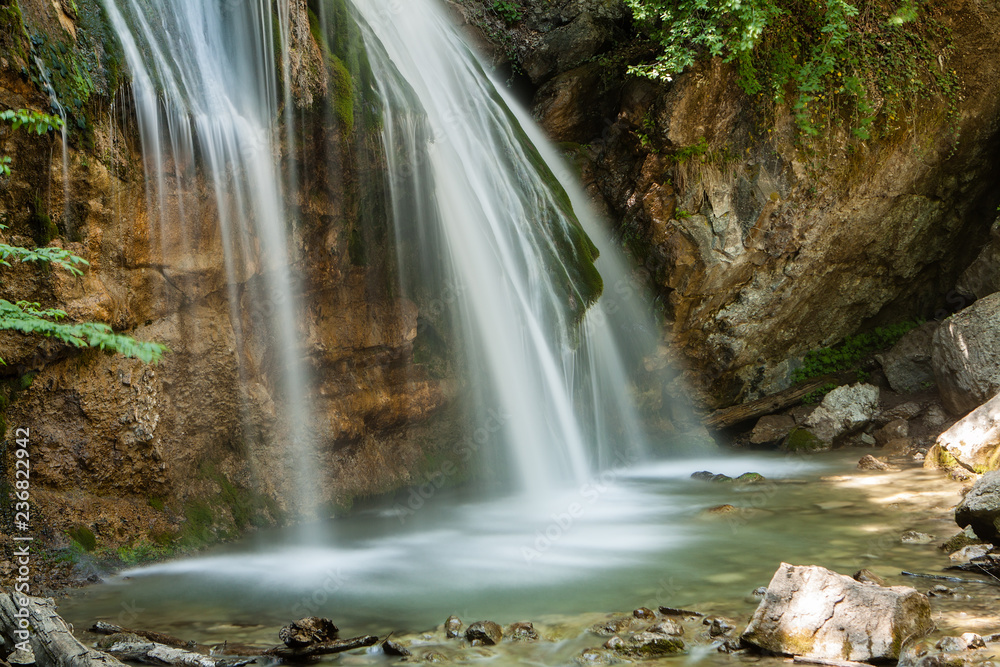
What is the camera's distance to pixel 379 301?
773 cm

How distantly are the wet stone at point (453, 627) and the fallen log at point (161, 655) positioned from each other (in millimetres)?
1018

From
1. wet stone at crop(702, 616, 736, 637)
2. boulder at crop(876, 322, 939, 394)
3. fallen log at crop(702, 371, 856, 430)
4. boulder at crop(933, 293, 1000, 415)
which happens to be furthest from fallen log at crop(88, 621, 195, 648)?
boulder at crop(876, 322, 939, 394)

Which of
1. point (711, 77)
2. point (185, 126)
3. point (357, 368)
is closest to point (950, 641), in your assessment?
point (357, 368)

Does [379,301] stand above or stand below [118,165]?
below

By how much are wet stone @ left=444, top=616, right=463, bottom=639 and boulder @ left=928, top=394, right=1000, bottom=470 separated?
5518mm

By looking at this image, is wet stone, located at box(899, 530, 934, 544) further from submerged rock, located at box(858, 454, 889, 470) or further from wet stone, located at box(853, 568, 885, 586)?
submerged rock, located at box(858, 454, 889, 470)

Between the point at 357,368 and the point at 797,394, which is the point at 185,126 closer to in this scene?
the point at 357,368

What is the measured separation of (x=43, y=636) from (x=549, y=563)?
324cm

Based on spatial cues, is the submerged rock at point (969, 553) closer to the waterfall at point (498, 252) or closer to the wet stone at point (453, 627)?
the wet stone at point (453, 627)

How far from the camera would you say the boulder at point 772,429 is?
1079 centimetres

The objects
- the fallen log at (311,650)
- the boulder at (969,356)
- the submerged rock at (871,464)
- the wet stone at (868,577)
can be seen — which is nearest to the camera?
the fallen log at (311,650)

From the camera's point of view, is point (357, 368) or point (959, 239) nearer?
point (357, 368)

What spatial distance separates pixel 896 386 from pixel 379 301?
784cm

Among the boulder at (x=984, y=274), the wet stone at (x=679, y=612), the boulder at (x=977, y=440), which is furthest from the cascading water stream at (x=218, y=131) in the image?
the boulder at (x=984, y=274)
